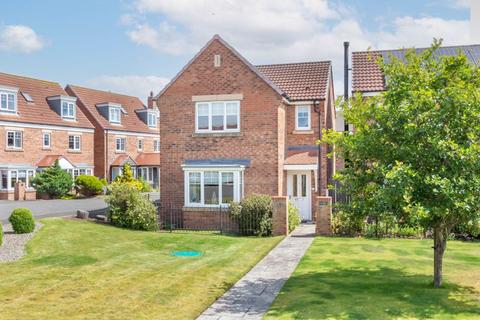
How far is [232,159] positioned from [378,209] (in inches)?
552

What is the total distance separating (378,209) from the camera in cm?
980

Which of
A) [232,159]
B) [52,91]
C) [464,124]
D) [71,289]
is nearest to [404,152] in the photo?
[464,124]

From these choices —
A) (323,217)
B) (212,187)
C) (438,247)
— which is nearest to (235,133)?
(212,187)

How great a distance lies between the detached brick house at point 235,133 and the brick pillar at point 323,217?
3816 millimetres

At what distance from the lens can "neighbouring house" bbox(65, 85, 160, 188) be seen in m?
48.0

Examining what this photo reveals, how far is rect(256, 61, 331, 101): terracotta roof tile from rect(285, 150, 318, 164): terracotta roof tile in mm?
2750

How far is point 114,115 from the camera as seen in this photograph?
50.6 metres

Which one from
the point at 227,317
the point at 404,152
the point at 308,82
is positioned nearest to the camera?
the point at 227,317

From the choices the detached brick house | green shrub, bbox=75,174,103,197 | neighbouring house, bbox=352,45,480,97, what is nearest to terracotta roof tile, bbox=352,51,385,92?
neighbouring house, bbox=352,45,480,97

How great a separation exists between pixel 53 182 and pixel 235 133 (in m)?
21.6

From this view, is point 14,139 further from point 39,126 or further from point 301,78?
point 301,78

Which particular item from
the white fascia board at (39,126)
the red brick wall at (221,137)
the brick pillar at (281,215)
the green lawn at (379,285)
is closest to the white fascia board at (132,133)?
the white fascia board at (39,126)

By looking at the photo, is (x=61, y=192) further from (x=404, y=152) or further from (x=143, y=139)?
(x=404, y=152)

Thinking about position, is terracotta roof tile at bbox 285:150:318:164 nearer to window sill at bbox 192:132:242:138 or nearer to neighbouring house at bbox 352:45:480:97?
window sill at bbox 192:132:242:138
